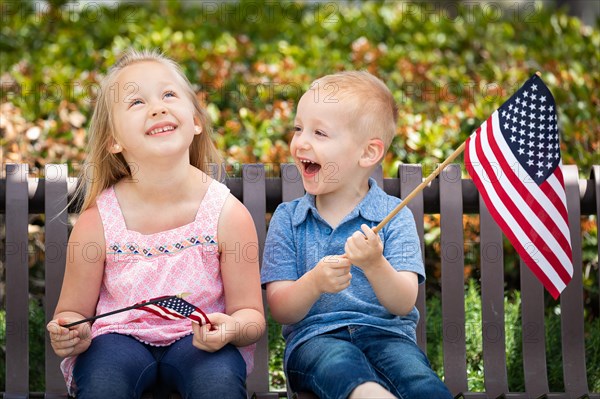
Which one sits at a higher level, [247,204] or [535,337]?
[247,204]

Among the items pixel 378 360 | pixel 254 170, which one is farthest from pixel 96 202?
pixel 378 360

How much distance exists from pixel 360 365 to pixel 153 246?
76 cm

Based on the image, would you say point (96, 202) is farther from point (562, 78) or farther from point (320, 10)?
point (320, 10)

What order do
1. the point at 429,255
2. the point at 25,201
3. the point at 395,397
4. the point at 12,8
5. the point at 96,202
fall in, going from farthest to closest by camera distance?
the point at 12,8 < the point at 429,255 < the point at 25,201 < the point at 96,202 < the point at 395,397

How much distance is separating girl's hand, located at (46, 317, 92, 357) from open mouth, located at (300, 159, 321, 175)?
2.82ft

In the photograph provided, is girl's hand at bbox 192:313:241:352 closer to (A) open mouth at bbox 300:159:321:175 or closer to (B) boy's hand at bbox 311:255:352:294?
(B) boy's hand at bbox 311:255:352:294

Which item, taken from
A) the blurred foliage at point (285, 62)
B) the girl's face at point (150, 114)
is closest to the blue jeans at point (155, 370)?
the girl's face at point (150, 114)

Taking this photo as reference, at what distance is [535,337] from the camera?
373cm

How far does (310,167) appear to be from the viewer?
3.38 m

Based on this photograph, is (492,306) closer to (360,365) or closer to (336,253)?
(336,253)

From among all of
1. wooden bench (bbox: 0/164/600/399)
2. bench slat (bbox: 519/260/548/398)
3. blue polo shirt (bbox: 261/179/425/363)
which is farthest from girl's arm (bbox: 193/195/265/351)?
bench slat (bbox: 519/260/548/398)

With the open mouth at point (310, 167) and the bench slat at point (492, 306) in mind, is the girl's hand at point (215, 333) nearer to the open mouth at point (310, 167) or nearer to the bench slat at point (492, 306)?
the open mouth at point (310, 167)

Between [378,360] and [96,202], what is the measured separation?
106 cm

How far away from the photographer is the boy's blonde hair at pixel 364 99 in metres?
3.34
